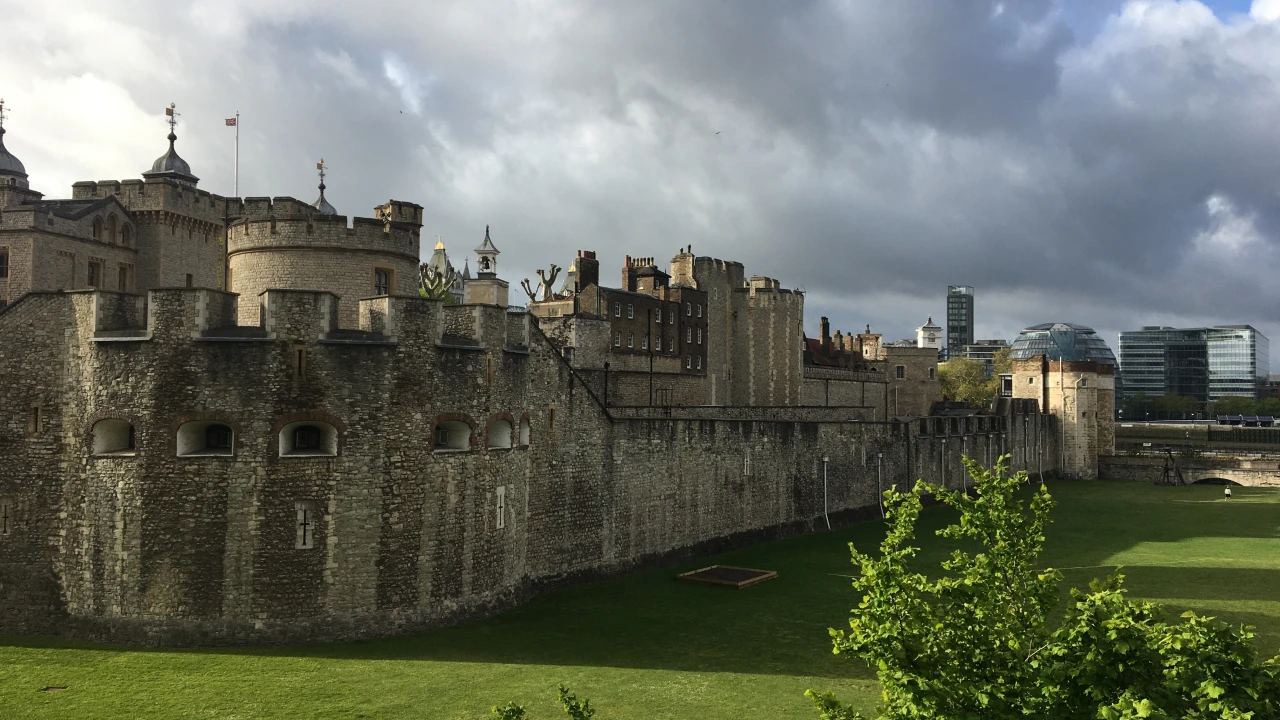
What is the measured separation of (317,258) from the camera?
24219 mm

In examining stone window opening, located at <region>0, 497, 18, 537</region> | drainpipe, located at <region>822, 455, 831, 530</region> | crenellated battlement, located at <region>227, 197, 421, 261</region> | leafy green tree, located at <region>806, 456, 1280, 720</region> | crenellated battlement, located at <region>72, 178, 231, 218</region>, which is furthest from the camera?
drainpipe, located at <region>822, 455, 831, 530</region>

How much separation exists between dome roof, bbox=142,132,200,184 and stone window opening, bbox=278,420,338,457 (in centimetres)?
1869

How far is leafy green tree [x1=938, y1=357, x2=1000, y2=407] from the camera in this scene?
100188 millimetres

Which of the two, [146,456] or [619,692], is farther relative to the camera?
[146,456]

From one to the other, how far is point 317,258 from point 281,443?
6073 millimetres

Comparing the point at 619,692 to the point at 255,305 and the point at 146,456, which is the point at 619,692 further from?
the point at 255,305

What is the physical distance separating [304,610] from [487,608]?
4542 mm

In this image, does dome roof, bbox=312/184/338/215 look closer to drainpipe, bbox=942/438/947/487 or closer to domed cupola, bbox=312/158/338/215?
domed cupola, bbox=312/158/338/215

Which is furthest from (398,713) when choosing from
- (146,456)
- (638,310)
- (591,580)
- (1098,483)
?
(1098,483)

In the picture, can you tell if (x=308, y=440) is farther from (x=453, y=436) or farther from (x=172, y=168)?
(x=172, y=168)

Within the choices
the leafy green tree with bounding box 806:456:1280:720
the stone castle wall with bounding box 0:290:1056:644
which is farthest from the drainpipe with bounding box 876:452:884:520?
the leafy green tree with bounding box 806:456:1280:720

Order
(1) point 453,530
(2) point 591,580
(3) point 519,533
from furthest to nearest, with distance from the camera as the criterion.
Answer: (2) point 591,580 → (3) point 519,533 → (1) point 453,530

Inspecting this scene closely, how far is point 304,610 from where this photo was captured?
19969 millimetres

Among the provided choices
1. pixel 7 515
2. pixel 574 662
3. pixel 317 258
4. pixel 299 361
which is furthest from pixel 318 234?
pixel 574 662
